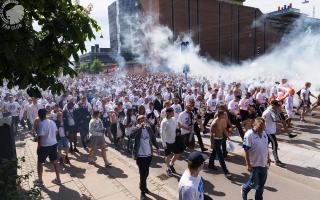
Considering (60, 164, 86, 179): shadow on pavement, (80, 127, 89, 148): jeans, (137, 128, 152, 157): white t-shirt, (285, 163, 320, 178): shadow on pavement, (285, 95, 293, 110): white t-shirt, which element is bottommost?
(60, 164, 86, 179): shadow on pavement

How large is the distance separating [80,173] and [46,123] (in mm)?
1888

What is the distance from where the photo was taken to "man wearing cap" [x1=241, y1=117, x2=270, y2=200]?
5.69 m

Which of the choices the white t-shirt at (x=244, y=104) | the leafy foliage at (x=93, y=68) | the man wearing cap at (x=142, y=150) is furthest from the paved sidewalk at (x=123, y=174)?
the leafy foliage at (x=93, y=68)

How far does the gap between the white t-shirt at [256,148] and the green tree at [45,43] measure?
11.9 feet

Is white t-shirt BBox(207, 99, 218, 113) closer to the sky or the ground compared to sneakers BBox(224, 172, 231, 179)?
closer to the sky

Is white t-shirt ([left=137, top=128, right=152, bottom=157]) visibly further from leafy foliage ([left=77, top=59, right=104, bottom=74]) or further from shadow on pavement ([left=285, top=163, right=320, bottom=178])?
leafy foliage ([left=77, top=59, right=104, bottom=74])

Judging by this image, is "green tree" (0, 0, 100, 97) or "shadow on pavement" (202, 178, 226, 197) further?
"shadow on pavement" (202, 178, 226, 197)

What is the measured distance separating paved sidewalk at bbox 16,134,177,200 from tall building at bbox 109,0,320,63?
47.4 meters

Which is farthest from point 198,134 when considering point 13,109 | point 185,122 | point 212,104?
point 13,109

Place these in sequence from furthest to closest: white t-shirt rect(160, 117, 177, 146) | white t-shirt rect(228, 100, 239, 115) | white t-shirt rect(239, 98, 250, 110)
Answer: white t-shirt rect(239, 98, 250, 110) < white t-shirt rect(228, 100, 239, 115) < white t-shirt rect(160, 117, 177, 146)

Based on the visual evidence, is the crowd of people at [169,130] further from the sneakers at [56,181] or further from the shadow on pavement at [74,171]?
the shadow on pavement at [74,171]

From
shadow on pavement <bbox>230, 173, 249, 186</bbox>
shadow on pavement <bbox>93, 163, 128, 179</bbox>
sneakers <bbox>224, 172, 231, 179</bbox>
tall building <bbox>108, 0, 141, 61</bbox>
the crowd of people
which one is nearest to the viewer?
the crowd of people

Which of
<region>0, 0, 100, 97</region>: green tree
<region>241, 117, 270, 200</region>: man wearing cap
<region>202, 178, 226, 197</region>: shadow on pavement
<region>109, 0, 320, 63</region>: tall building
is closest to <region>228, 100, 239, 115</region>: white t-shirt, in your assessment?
<region>202, 178, 226, 197</region>: shadow on pavement

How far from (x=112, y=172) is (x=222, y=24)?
57352 mm
